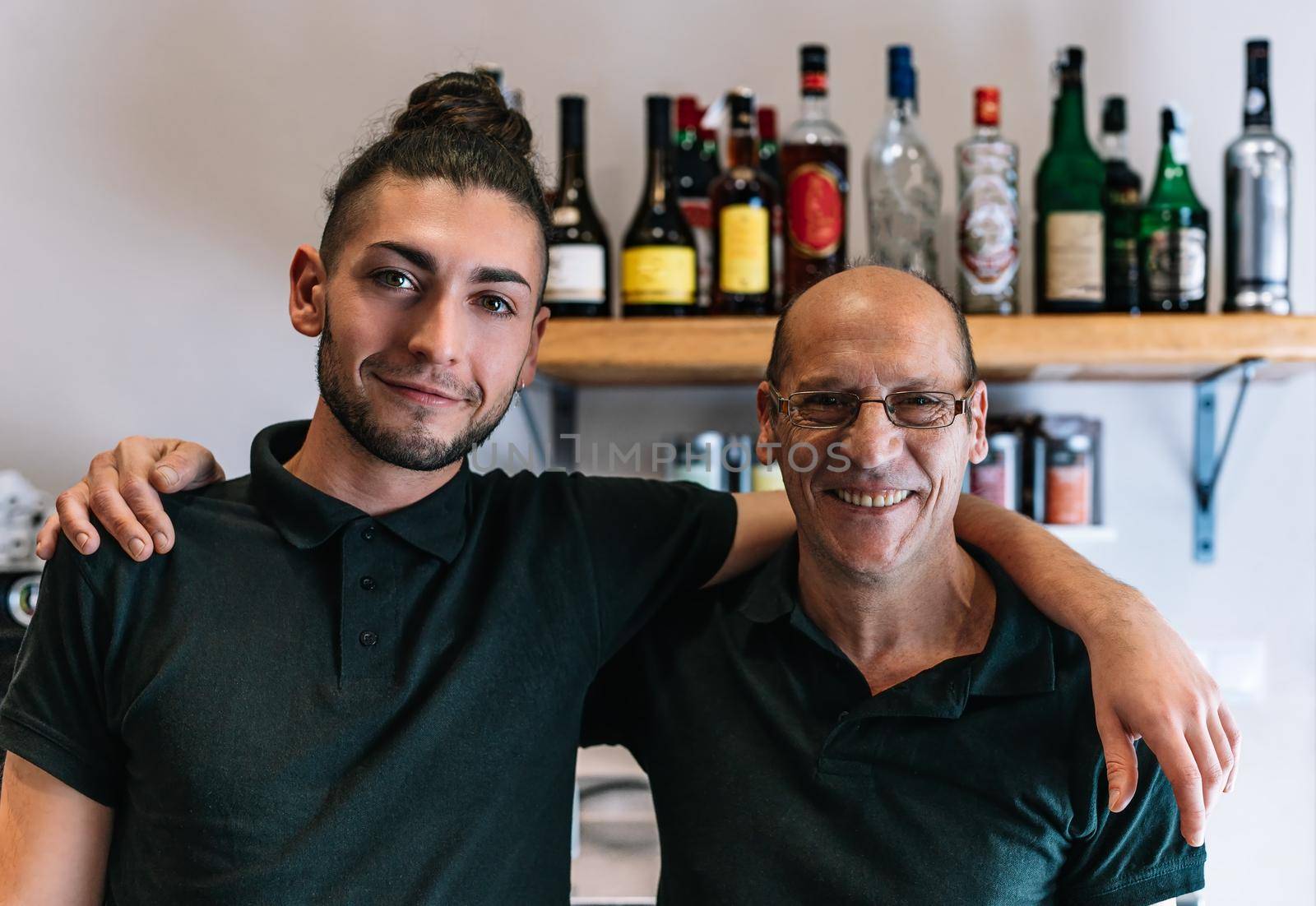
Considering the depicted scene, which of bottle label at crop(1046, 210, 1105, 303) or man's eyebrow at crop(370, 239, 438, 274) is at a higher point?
bottle label at crop(1046, 210, 1105, 303)

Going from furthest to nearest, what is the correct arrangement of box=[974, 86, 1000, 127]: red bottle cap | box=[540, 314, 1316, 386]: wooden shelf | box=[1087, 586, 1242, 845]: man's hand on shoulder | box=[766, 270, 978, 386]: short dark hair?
box=[974, 86, 1000, 127]: red bottle cap < box=[540, 314, 1316, 386]: wooden shelf < box=[766, 270, 978, 386]: short dark hair < box=[1087, 586, 1242, 845]: man's hand on shoulder

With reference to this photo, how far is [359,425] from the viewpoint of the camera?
89 centimetres

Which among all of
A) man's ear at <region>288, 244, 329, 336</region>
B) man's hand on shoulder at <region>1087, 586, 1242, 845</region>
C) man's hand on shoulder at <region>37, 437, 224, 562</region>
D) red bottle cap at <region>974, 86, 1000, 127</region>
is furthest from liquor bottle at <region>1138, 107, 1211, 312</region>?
man's hand on shoulder at <region>37, 437, 224, 562</region>

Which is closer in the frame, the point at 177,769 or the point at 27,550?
the point at 177,769

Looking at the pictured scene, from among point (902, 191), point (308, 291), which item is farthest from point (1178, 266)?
point (308, 291)

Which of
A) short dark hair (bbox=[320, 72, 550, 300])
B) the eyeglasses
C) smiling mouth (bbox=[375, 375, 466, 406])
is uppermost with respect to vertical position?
short dark hair (bbox=[320, 72, 550, 300])

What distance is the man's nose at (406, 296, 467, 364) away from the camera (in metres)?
0.87

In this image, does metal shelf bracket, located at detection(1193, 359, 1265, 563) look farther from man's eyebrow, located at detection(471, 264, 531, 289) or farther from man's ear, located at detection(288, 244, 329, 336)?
man's ear, located at detection(288, 244, 329, 336)

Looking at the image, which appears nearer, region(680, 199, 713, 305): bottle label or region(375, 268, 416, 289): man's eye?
region(375, 268, 416, 289): man's eye

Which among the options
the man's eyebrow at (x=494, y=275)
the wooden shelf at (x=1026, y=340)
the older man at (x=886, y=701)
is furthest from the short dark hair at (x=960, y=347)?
the wooden shelf at (x=1026, y=340)

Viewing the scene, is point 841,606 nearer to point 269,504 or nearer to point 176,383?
point 269,504

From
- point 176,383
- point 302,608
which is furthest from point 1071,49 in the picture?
point 176,383

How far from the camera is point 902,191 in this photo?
5.13 ft

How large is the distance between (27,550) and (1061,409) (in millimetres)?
1342
